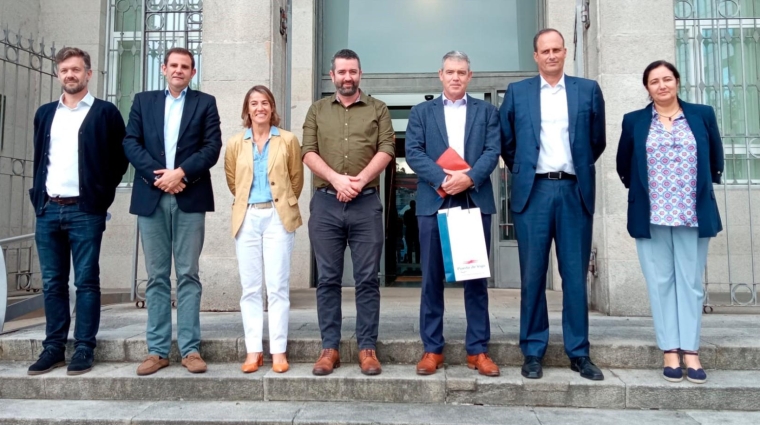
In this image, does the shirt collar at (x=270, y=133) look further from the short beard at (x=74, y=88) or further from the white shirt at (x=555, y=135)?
the white shirt at (x=555, y=135)

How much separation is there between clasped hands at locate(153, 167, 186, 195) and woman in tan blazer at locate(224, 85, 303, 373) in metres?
0.40

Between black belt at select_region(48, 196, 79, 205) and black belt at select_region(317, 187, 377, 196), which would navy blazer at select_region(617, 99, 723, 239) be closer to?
black belt at select_region(317, 187, 377, 196)

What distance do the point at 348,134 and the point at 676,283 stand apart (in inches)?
99.9

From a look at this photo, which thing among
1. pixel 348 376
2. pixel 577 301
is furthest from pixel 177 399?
pixel 577 301

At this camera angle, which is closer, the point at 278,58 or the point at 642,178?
the point at 642,178

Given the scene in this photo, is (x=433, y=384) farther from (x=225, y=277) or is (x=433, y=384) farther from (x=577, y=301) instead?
(x=225, y=277)

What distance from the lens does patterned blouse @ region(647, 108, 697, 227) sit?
12.6 feet

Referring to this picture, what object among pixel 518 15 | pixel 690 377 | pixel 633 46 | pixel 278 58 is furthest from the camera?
pixel 518 15

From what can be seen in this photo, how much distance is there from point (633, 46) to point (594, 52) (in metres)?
0.40

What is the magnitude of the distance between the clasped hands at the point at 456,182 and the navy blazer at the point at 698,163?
1208 mm

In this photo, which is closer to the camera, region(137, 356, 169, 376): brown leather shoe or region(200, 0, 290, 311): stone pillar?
region(137, 356, 169, 376): brown leather shoe

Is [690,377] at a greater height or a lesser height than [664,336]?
lesser

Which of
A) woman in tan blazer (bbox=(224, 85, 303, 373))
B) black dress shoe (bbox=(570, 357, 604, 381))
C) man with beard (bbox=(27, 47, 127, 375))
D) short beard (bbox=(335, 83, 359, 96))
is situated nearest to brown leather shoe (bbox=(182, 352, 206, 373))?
woman in tan blazer (bbox=(224, 85, 303, 373))

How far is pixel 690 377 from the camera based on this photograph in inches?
148
